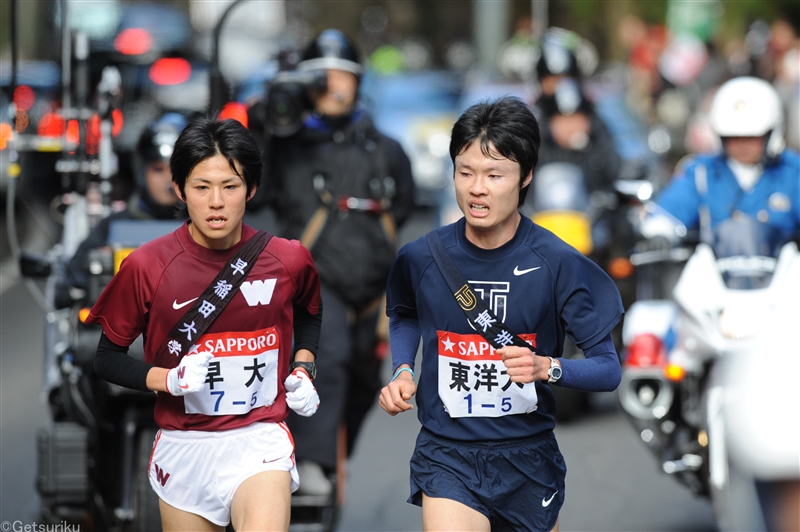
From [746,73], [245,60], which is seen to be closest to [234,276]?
[746,73]

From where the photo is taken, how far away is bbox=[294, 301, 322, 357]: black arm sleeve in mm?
4543

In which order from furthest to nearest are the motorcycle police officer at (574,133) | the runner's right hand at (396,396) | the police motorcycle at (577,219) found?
the motorcycle police officer at (574,133)
the police motorcycle at (577,219)
the runner's right hand at (396,396)

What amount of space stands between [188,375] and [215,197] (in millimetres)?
605

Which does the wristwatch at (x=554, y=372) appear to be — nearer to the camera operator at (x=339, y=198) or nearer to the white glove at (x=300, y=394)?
the white glove at (x=300, y=394)

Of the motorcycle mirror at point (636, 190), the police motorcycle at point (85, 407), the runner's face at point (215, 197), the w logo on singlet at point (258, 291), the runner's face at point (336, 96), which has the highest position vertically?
the runner's face at point (336, 96)

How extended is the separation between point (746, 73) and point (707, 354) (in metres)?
12.4

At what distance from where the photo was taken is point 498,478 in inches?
165

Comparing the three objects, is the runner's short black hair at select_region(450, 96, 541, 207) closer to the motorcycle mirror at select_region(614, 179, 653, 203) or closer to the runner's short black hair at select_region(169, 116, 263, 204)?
the runner's short black hair at select_region(169, 116, 263, 204)

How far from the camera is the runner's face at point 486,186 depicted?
13.6 feet

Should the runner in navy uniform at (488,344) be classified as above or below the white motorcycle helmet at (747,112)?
below

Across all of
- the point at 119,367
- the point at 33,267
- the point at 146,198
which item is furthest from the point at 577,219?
the point at 119,367

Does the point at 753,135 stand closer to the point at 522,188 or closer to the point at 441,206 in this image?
the point at 522,188

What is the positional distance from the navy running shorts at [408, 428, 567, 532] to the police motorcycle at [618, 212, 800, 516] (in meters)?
1.31

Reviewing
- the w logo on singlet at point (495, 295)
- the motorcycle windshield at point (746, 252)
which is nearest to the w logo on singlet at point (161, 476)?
the w logo on singlet at point (495, 295)
